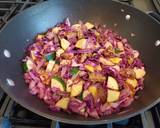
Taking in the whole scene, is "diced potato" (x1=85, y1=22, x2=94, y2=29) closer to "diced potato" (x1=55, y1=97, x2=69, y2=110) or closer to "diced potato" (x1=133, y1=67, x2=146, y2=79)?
"diced potato" (x1=133, y1=67, x2=146, y2=79)

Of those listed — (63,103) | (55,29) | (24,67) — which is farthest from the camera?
(55,29)

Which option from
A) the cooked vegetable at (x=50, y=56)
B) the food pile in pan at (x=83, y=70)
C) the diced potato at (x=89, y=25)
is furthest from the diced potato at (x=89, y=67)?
the diced potato at (x=89, y=25)

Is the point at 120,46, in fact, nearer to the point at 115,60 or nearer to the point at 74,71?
the point at 115,60

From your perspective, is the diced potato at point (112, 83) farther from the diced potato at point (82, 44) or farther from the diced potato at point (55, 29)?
the diced potato at point (55, 29)

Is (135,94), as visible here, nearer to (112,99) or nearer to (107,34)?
(112,99)

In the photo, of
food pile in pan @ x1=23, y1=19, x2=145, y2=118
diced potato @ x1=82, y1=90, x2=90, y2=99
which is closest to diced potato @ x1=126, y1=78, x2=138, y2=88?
food pile in pan @ x1=23, y1=19, x2=145, y2=118

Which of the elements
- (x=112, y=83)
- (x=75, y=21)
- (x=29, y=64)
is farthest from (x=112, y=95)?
(x=75, y=21)

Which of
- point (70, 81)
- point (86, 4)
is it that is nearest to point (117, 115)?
point (70, 81)
